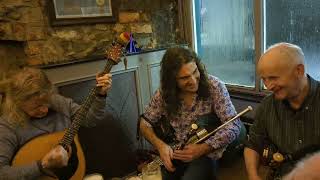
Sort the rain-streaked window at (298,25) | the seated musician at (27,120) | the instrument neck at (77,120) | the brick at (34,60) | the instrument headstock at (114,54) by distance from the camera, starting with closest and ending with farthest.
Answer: the seated musician at (27,120) < the instrument neck at (77,120) < the instrument headstock at (114,54) < the brick at (34,60) < the rain-streaked window at (298,25)

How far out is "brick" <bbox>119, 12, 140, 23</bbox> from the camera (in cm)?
234

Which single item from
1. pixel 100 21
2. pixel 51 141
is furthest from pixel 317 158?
pixel 100 21

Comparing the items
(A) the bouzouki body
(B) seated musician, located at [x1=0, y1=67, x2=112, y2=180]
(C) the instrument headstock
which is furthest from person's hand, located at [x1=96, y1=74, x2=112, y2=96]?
(A) the bouzouki body

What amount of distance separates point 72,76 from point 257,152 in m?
1.23

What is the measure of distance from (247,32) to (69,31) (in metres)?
1.34

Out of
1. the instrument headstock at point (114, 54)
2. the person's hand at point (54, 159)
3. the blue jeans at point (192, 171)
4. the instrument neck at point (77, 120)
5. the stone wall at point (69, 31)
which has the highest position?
the stone wall at point (69, 31)

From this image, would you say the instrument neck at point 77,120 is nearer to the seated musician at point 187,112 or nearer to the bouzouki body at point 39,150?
the bouzouki body at point 39,150

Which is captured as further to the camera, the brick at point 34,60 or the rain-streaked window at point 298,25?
the rain-streaked window at point 298,25

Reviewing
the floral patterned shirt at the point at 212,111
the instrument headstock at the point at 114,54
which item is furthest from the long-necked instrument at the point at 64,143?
the floral patterned shirt at the point at 212,111

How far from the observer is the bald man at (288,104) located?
1.28 m

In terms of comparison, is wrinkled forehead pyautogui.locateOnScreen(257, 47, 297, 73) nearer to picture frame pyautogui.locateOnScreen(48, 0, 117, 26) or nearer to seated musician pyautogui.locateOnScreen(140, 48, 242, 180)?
seated musician pyautogui.locateOnScreen(140, 48, 242, 180)

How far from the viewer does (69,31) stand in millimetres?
2062

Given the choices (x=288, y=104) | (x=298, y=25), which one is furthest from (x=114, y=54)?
(x=298, y=25)

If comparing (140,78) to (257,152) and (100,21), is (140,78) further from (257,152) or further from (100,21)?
(257,152)
